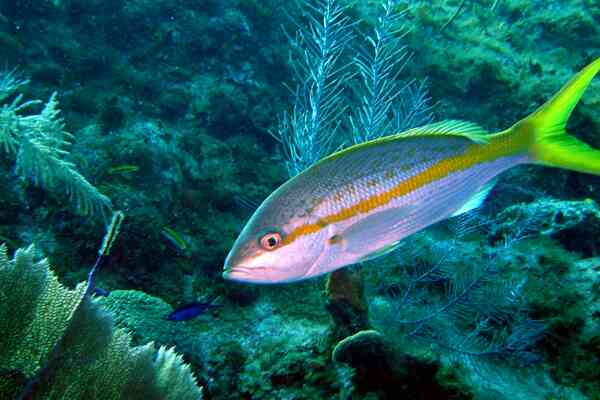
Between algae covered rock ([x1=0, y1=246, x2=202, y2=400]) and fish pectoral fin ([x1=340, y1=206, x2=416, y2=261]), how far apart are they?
1556 mm

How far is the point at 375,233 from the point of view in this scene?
168cm

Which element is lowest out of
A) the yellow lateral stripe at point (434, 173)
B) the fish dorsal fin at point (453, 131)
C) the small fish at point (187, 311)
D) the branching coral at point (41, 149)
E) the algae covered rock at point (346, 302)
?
the small fish at point (187, 311)

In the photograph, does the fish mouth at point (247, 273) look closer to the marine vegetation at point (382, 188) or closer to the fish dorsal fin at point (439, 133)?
the marine vegetation at point (382, 188)

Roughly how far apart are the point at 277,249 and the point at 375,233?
460mm

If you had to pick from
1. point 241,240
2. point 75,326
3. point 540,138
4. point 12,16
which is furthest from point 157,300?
point 12,16

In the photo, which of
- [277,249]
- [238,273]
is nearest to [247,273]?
[238,273]

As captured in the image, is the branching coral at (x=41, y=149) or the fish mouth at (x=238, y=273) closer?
the fish mouth at (x=238, y=273)

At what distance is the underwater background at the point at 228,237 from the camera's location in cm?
260

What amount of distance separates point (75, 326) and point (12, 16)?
927 cm

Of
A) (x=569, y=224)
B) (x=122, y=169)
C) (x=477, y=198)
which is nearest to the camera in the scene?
(x=477, y=198)

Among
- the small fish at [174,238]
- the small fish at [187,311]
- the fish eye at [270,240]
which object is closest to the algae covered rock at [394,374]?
the small fish at [187,311]

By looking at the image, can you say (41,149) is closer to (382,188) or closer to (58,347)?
(58,347)

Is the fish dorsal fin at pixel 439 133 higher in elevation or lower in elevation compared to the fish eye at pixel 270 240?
higher

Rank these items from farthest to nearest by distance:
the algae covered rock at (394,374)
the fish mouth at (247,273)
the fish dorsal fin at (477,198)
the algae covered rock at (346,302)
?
the algae covered rock at (346,302) < the algae covered rock at (394,374) < the fish dorsal fin at (477,198) < the fish mouth at (247,273)
